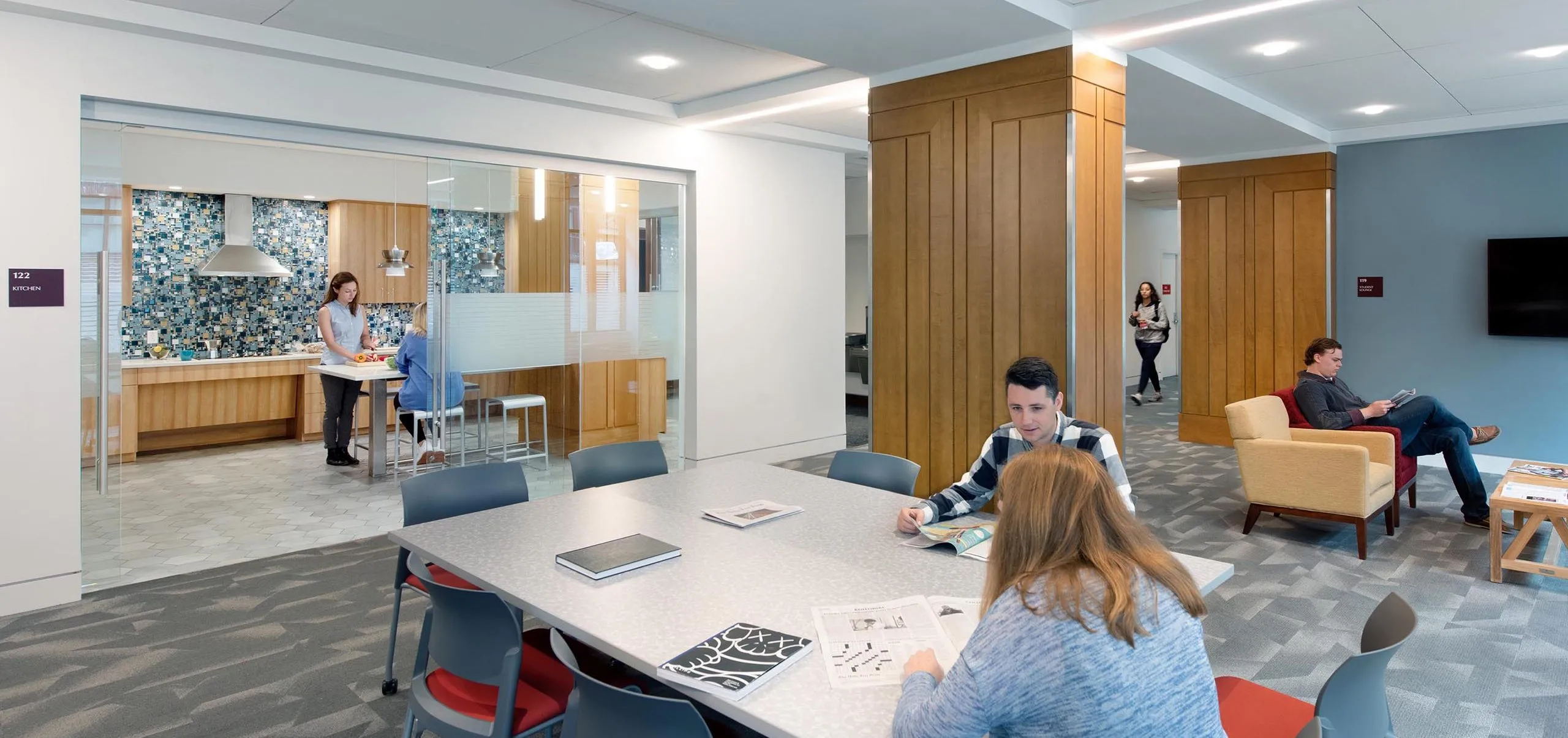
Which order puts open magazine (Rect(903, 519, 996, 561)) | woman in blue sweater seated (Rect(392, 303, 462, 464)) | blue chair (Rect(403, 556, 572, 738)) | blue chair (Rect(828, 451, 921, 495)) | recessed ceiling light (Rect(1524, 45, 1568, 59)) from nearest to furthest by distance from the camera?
1. blue chair (Rect(403, 556, 572, 738))
2. open magazine (Rect(903, 519, 996, 561))
3. blue chair (Rect(828, 451, 921, 495))
4. recessed ceiling light (Rect(1524, 45, 1568, 59))
5. woman in blue sweater seated (Rect(392, 303, 462, 464))

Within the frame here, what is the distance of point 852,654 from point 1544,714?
9.24 feet

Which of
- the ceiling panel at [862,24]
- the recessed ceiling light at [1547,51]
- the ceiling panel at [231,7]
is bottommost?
the ceiling panel at [862,24]

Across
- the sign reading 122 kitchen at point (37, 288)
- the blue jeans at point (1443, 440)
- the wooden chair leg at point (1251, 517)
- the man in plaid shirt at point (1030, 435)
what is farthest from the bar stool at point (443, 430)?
the blue jeans at point (1443, 440)

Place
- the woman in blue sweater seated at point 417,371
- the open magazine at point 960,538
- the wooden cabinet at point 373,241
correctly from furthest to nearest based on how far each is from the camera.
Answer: the wooden cabinet at point 373,241
the woman in blue sweater seated at point 417,371
the open magazine at point 960,538

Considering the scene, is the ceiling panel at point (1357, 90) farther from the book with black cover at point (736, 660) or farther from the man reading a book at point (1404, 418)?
the book with black cover at point (736, 660)

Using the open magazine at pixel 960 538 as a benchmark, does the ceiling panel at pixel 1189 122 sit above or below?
above

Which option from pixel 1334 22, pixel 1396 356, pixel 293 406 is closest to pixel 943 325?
pixel 1334 22

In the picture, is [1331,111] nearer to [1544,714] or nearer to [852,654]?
[1544,714]

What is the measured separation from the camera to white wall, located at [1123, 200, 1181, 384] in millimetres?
12984

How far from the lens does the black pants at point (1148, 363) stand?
446 inches

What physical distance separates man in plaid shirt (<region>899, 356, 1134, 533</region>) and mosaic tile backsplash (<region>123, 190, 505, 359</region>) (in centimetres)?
814

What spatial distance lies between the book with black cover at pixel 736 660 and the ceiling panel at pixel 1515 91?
6665mm

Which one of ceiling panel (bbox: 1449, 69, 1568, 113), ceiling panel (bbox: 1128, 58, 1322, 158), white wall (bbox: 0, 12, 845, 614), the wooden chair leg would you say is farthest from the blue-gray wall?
white wall (bbox: 0, 12, 845, 614)

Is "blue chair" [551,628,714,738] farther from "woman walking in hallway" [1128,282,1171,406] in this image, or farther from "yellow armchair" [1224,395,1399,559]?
"woman walking in hallway" [1128,282,1171,406]
